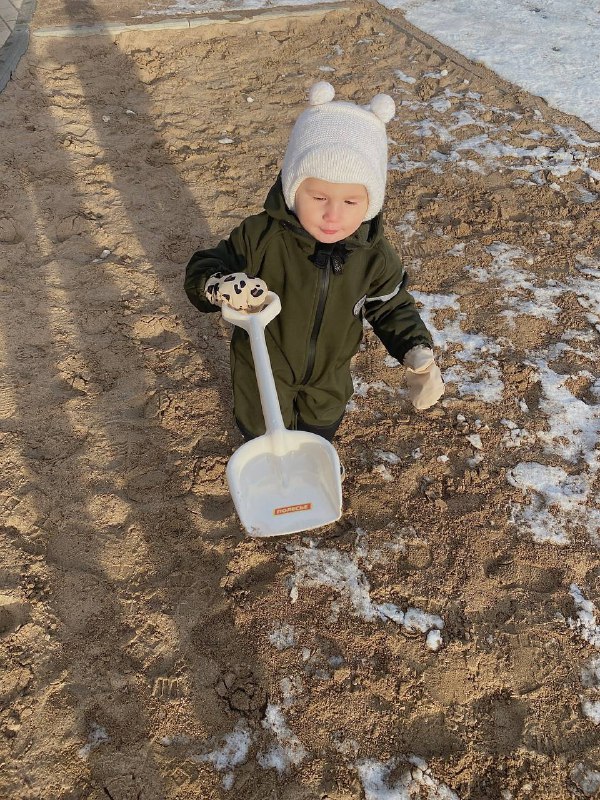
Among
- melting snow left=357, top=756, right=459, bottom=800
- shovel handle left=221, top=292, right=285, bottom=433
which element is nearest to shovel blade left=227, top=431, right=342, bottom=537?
shovel handle left=221, top=292, right=285, bottom=433

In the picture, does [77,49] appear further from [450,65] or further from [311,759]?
[311,759]

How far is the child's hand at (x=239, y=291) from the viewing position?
1590 millimetres

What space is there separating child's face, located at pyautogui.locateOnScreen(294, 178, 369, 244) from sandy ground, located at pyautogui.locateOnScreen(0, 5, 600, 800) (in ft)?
3.44

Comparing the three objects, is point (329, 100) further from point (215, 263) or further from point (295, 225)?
point (215, 263)

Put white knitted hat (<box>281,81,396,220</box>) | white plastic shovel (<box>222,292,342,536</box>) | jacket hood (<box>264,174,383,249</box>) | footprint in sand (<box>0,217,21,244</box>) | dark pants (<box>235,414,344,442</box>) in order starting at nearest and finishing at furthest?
white knitted hat (<box>281,81,396,220</box>)
jacket hood (<box>264,174,383,249</box>)
white plastic shovel (<box>222,292,342,536</box>)
dark pants (<box>235,414,344,442</box>)
footprint in sand (<box>0,217,21,244</box>)

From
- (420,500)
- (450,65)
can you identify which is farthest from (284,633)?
(450,65)

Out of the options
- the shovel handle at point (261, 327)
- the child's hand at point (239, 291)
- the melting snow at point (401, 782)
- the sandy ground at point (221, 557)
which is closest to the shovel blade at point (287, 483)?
the shovel handle at point (261, 327)

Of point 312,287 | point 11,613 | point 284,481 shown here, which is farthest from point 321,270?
point 11,613

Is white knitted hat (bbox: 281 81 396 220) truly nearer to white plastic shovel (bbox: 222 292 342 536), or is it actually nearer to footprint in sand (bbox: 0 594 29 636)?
white plastic shovel (bbox: 222 292 342 536)

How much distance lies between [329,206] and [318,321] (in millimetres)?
358

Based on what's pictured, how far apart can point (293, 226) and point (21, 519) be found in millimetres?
1363

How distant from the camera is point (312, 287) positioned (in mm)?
1765

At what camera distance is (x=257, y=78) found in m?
4.79

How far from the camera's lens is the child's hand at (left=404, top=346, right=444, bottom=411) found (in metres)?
1.83
